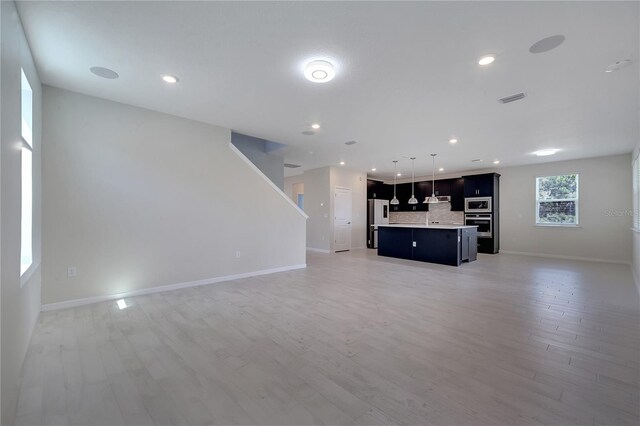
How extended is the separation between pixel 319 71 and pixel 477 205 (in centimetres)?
782

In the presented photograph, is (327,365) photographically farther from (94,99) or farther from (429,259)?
(429,259)

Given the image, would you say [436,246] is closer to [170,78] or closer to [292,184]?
[292,184]

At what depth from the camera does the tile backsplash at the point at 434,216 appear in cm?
955

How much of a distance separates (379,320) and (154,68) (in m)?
3.66

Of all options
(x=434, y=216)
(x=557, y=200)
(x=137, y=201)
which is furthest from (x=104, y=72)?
(x=557, y=200)

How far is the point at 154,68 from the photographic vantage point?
285cm

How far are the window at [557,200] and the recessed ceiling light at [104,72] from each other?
391 inches

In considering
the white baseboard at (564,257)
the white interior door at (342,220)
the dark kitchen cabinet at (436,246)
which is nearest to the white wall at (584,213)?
the white baseboard at (564,257)

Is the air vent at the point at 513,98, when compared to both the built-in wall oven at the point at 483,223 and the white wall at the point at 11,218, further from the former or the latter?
the built-in wall oven at the point at 483,223

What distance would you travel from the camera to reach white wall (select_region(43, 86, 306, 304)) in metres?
3.37

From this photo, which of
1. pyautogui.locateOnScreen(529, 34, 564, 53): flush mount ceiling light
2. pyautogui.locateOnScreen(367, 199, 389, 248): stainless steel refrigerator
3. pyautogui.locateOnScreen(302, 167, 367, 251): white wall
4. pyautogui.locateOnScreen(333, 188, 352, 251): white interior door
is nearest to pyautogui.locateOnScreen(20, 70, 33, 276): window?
pyautogui.locateOnScreen(529, 34, 564, 53): flush mount ceiling light

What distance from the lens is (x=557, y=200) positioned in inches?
297

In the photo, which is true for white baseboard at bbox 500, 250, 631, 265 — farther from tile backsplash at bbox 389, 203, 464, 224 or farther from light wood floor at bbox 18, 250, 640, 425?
light wood floor at bbox 18, 250, 640, 425

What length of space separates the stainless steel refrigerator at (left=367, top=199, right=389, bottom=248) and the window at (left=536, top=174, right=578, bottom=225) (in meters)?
4.74
